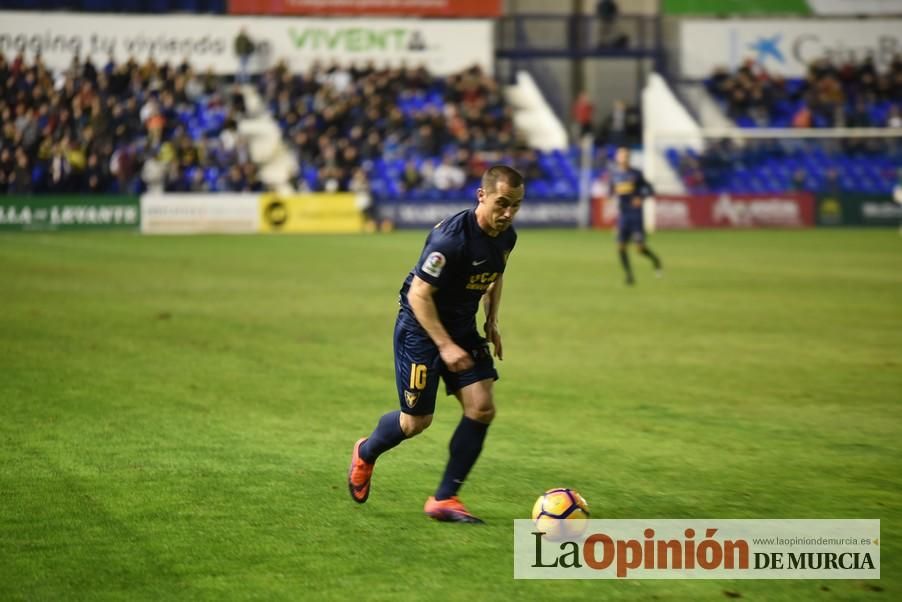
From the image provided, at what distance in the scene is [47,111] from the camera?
34.7 m

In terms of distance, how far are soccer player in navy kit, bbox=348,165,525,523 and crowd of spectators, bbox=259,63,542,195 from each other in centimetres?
2932

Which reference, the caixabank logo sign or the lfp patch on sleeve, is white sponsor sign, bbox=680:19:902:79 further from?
the lfp patch on sleeve

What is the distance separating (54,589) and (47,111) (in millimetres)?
31730

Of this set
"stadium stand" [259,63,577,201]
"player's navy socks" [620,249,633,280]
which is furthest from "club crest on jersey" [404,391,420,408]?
"stadium stand" [259,63,577,201]

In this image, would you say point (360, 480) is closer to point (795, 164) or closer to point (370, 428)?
point (370, 428)

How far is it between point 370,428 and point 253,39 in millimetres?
33319

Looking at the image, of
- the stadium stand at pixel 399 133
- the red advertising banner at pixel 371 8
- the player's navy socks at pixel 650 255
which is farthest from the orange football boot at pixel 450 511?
the red advertising banner at pixel 371 8

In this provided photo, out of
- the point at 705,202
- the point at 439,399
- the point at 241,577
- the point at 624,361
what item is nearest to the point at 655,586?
the point at 241,577

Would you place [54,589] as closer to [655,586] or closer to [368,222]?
[655,586]

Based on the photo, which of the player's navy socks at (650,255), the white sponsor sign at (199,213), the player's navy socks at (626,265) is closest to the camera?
the player's navy socks at (626,265)

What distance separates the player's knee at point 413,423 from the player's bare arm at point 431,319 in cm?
43

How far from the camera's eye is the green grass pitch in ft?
18.1

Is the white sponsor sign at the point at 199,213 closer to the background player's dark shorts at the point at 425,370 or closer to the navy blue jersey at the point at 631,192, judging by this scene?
the navy blue jersey at the point at 631,192

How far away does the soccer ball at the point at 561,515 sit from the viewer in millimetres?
5996
